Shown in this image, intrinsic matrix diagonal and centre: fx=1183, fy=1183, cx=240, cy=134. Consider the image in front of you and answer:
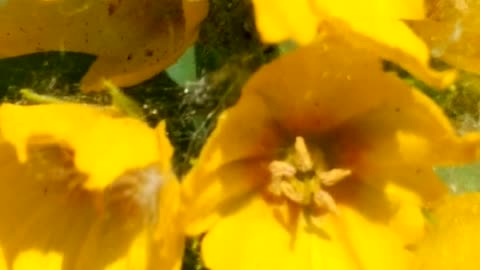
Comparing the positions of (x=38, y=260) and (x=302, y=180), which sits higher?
(x=38, y=260)

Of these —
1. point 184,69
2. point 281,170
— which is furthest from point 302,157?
point 184,69

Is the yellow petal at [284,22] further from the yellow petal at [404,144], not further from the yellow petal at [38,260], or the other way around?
the yellow petal at [38,260]

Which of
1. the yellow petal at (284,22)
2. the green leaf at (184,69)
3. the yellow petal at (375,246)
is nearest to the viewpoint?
the yellow petal at (284,22)

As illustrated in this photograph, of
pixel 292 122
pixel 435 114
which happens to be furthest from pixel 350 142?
pixel 435 114

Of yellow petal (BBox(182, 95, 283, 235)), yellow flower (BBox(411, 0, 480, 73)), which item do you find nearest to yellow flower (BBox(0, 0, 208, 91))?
yellow petal (BBox(182, 95, 283, 235))

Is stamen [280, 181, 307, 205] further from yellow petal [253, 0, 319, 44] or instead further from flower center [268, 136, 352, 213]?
yellow petal [253, 0, 319, 44]

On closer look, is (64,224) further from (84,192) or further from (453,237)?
(453,237)

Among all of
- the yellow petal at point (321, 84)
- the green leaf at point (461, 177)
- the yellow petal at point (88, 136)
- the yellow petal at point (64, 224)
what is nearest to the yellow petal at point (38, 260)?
the yellow petal at point (64, 224)
